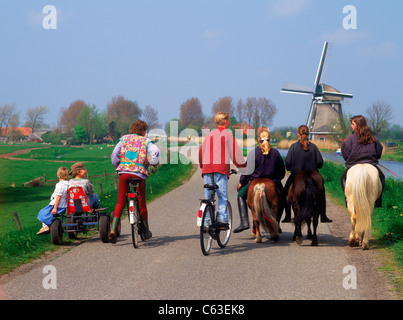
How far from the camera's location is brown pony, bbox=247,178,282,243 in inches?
344

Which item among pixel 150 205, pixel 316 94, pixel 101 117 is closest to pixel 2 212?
pixel 150 205

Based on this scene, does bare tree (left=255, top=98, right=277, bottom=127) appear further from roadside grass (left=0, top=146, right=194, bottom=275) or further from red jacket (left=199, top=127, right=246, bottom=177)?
red jacket (left=199, top=127, right=246, bottom=177)

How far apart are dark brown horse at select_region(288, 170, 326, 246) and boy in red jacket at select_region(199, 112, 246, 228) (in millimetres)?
1045

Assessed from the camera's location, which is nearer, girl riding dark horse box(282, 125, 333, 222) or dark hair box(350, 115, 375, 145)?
dark hair box(350, 115, 375, 145)

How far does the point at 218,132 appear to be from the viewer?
8.55 metres

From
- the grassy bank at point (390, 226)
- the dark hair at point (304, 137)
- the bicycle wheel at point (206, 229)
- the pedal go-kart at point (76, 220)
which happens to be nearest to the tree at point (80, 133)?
the grassy bank at point (390, 226)

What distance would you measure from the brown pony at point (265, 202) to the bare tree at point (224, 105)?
110010mm

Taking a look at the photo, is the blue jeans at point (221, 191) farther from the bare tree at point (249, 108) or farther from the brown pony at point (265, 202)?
the bare tree at point (249, 108)

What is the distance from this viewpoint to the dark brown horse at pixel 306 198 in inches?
342

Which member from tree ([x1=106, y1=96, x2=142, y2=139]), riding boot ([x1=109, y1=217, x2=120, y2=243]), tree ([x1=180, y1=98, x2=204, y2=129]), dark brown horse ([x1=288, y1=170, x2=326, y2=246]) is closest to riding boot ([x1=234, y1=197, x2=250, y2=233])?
dark brown horse ([x1=288, y1=170, x2=326, y2=246])

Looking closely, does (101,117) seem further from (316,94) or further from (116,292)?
(116,292)

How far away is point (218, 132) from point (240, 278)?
278cm

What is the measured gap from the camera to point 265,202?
344 inches

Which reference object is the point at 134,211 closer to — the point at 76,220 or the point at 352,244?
the point at 76,220
